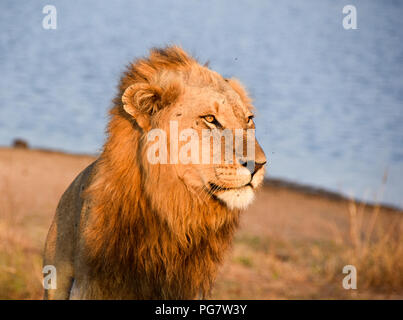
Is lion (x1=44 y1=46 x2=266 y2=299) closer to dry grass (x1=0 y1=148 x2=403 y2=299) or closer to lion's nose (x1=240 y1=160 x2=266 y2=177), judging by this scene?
lion's nose (x1=240 y1=160 x2=266 y2=177)

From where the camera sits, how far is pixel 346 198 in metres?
12.2

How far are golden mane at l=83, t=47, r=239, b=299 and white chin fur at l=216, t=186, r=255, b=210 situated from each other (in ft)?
0.43

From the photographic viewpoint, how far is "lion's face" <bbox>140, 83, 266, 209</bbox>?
3.18 metres

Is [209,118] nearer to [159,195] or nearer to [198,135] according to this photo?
[198,135]

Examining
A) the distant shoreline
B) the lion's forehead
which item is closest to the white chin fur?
the lion's forehead

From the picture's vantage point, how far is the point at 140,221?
Answer: 3498 millimetres

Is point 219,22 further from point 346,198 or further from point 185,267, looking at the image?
point 185,267

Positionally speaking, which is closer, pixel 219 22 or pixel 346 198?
pixel 346 198

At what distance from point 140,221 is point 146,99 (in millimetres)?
721

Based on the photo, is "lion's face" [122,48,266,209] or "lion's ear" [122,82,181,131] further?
"lion's ear" [122,82,181,131]

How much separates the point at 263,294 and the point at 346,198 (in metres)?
5.88

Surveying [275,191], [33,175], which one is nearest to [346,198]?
[275,191]
